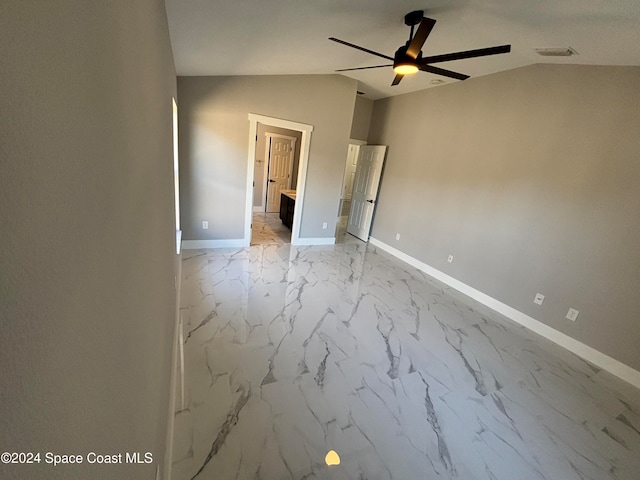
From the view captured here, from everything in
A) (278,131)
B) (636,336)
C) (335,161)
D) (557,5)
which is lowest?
(636,336)

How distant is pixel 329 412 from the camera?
6.04ft

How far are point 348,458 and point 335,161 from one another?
4.40m

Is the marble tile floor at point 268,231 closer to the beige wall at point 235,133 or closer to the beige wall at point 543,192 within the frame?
the beige wall at point 235,133

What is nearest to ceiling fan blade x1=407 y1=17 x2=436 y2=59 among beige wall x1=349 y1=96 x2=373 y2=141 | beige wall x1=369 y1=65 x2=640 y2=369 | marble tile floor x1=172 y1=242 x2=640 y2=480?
beige wall x1=369 y1=65 x2=640 y2=369

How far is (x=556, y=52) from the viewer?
8.54ft

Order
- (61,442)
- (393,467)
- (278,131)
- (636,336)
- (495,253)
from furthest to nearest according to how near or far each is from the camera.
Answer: (278,131) < (495,253) < (636,336) < (393,467) < (61,442)

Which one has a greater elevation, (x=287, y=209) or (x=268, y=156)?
(x=268, y=156)

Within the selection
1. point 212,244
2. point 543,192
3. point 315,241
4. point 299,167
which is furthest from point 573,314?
point 212,244

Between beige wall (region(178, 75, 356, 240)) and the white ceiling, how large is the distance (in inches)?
27.2

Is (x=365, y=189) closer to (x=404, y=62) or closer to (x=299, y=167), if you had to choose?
(x=299, y=167)

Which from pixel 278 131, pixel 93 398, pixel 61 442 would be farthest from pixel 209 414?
pixel 278 131

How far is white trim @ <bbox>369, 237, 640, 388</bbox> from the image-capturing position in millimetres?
2582

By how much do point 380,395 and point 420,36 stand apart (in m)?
2.69

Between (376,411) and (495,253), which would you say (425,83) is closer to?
(495,253)
